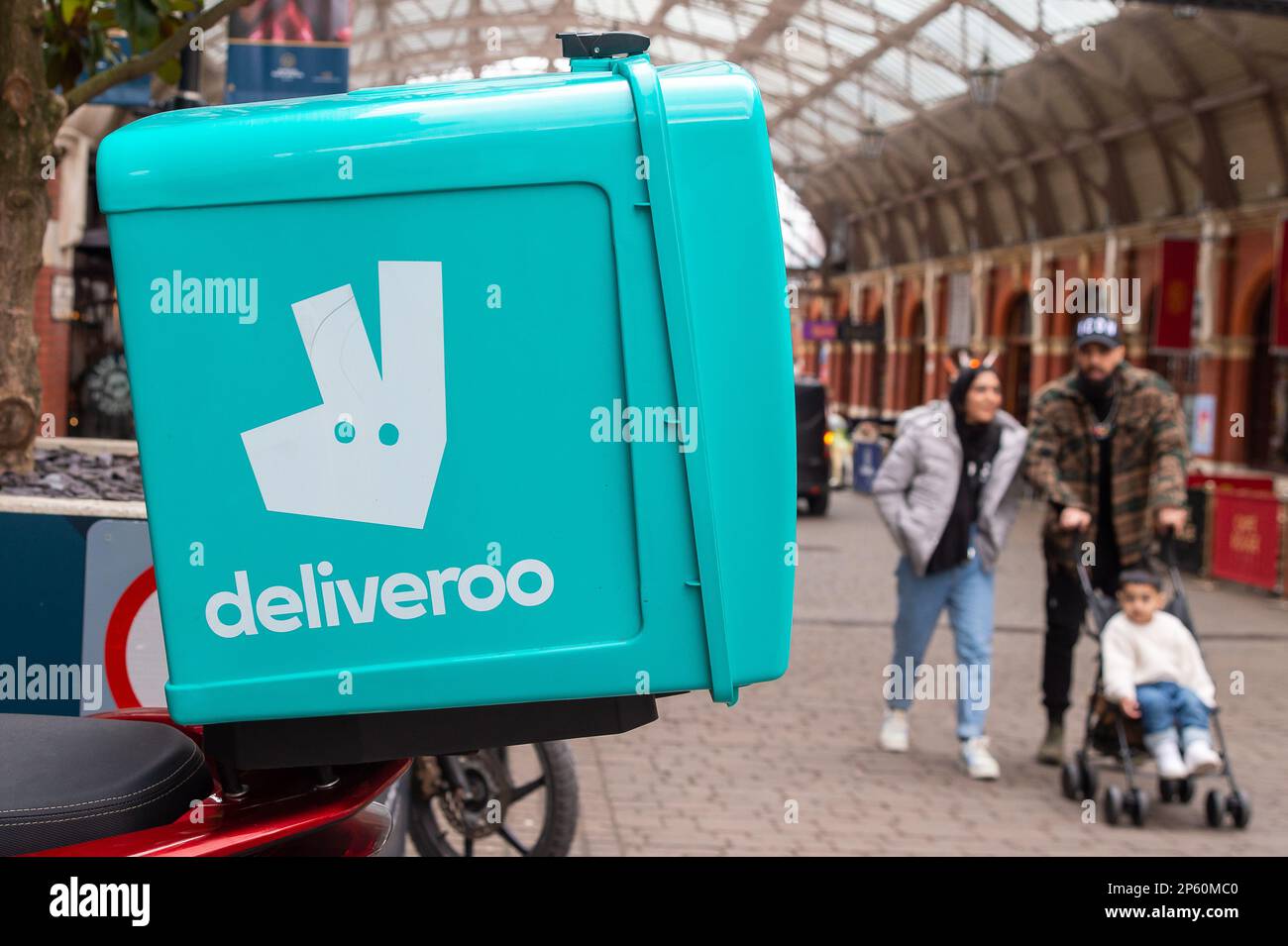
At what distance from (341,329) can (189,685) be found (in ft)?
1.64

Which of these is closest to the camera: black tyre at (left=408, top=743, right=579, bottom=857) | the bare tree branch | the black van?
the bare tree branch

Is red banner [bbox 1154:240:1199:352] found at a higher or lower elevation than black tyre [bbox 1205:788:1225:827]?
higher

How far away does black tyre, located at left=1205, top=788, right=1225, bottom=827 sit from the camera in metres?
6.00

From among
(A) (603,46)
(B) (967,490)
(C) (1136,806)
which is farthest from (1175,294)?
(A) (603,46)

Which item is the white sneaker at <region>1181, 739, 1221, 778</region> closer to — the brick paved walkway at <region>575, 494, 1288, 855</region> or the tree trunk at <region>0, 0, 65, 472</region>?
the brick paved walkway at <region>575, 494, 1288, 855</region>

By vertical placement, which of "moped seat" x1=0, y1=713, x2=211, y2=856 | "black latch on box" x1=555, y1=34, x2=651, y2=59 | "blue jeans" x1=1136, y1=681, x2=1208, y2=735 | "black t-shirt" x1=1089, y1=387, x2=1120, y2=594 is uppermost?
"black latch on box" x1=555, y1=34, x2=651, y2=59

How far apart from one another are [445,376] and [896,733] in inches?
237

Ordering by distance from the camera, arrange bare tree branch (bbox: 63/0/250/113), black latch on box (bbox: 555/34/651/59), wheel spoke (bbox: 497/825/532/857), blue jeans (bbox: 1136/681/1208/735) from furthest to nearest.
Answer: blue jeans (bbox: 1136/681/1208/735)
wheel spoke (bbox: 497/825/532/857)
bare tree branch (bbox: 63/0/250/113)
black latch on box (bbox: 555/34/651/59)

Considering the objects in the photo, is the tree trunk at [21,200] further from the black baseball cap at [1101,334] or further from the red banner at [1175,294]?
A: the red banner at [1175,294]

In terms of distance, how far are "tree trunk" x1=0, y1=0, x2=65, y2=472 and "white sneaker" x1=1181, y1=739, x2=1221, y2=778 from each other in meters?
4.64

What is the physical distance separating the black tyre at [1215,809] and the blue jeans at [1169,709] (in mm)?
297

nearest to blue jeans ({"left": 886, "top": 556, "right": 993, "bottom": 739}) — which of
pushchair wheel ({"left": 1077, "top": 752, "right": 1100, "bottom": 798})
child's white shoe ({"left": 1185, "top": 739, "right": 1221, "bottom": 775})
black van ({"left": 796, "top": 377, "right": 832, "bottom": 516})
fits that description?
pushchair wheel ({"left": 1077, "top": 752, "right": 1100, "bottom": 798})

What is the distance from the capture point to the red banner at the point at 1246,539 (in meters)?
15.0

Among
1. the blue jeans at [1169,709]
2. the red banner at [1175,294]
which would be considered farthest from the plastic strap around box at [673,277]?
the red banner at [1175,294]
